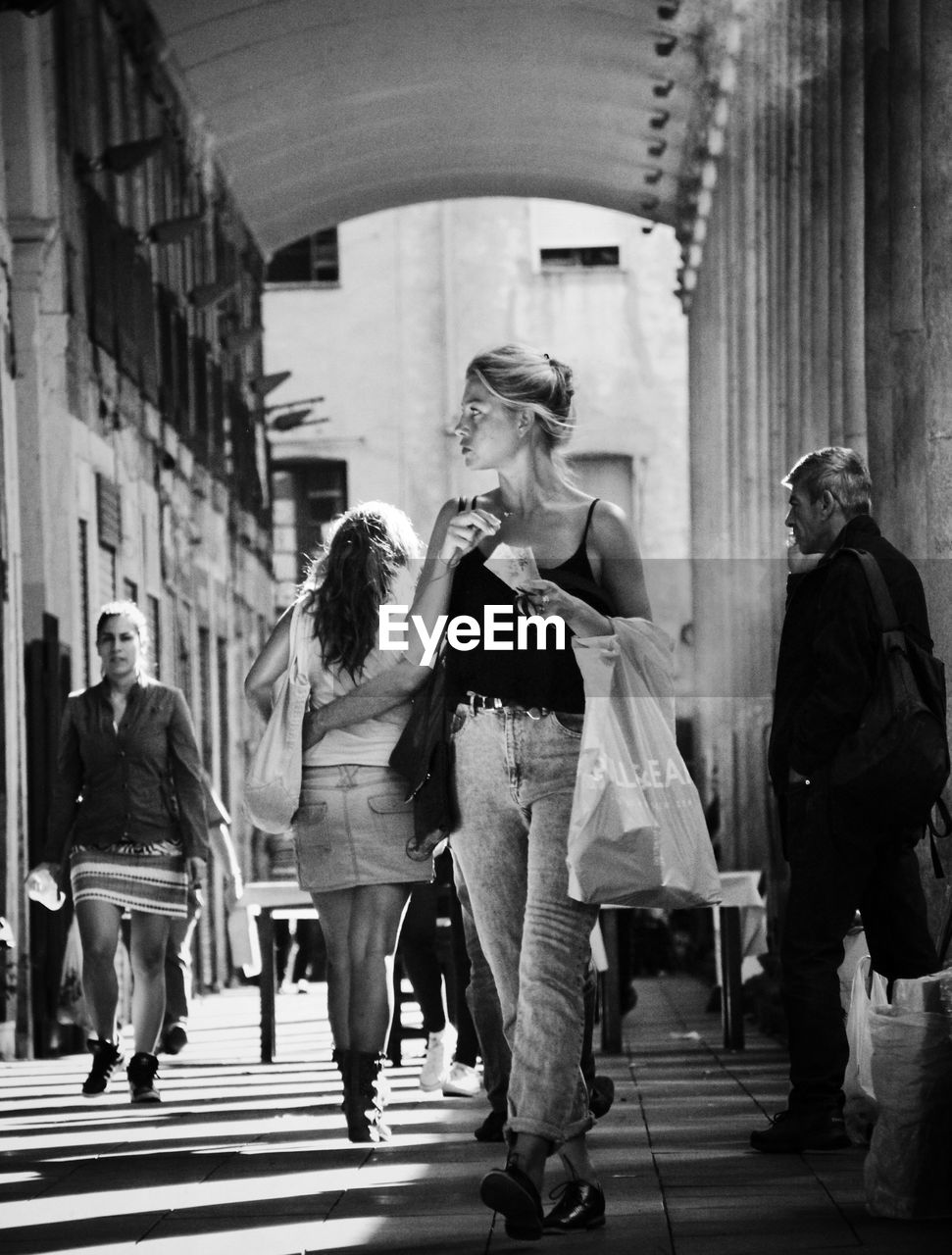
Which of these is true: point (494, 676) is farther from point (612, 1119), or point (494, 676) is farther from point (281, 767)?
point (612, 1119)

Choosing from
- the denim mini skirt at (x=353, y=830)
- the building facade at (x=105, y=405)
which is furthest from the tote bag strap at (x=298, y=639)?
the building facade at (x=105, y=405)

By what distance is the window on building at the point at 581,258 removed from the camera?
21.3 metres

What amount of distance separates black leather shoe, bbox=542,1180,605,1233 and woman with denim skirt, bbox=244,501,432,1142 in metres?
1.44

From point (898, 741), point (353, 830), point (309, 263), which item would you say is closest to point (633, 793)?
point (898, 741)

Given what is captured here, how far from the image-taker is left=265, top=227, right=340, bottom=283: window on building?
20.9 metres

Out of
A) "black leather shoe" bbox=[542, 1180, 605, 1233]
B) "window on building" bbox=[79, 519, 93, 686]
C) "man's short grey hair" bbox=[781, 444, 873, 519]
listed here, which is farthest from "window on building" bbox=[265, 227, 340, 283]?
"black leather shoe" bbox=[542, 1180, 605, 1233]

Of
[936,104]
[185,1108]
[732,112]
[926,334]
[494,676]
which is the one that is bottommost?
[185,1108]

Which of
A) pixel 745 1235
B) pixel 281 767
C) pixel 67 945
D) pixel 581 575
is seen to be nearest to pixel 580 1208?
pixel 745 1235

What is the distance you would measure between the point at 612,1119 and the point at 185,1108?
130 cm

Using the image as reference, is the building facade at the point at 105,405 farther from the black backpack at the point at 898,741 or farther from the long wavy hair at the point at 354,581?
the black backpack at the point at 898,741

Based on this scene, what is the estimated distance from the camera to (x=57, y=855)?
7.86 metres

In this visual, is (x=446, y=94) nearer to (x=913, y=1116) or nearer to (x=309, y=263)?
(x=309, y=263)

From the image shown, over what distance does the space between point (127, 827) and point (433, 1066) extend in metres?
1.15

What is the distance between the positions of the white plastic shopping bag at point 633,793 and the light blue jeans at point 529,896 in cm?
8
